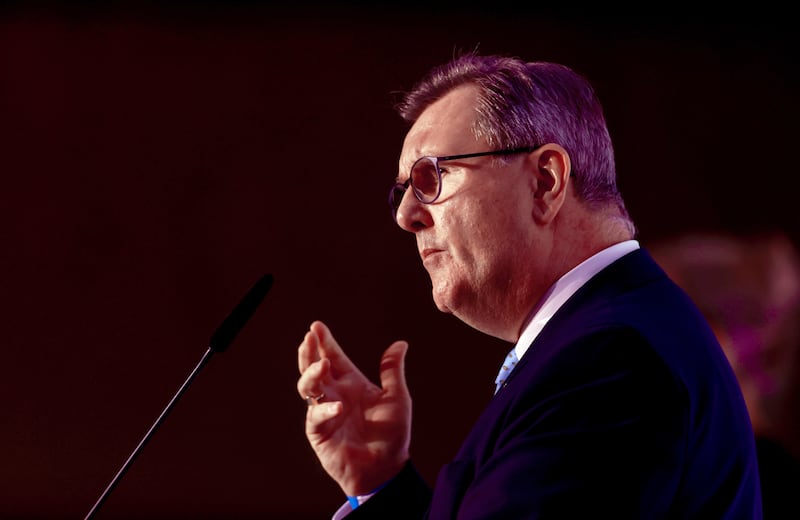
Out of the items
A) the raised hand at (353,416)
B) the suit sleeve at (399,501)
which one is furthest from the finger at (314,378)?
the suit sleeve at (399,501)

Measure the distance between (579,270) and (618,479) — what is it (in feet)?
1.32

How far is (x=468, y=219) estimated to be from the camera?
1306 millimetres

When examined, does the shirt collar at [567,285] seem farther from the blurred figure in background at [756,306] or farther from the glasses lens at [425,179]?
the blurred figure in background at [756,306]

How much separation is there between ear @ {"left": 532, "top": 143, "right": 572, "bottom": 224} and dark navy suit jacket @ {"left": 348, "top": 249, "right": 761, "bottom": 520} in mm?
166

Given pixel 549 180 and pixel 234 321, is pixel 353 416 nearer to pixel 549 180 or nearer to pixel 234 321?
pixel 234 321

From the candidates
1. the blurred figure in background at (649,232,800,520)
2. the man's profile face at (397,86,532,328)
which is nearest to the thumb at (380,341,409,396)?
the man's profile face at (397,86,532,328)

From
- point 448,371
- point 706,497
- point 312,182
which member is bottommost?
point 448,371

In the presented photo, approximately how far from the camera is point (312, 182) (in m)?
2.98

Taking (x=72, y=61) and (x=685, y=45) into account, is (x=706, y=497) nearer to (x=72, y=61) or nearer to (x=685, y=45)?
(x=685, y=45)

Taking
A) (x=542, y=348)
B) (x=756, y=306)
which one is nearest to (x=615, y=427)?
(x=542, y=348)

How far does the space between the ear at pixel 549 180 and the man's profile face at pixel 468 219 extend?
0.06 ft

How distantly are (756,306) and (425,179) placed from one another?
2.12 meters

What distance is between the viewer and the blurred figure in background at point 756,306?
117 inches

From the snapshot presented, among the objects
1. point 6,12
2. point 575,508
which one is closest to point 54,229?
point 6,12
